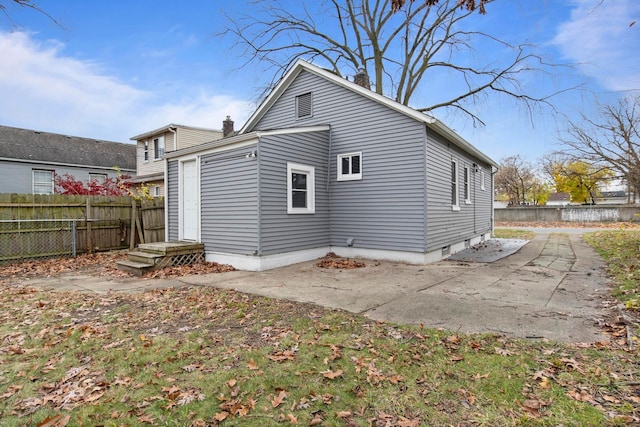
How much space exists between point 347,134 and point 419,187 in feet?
9.39

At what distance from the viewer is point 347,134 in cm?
1058

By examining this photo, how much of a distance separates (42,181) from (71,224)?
14.4 meters

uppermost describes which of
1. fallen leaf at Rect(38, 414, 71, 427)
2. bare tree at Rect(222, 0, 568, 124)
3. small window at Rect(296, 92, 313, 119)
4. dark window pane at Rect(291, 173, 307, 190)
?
bare tree at Rect(222, 0, 568, 124)

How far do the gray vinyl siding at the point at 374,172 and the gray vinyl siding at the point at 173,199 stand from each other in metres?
4.76

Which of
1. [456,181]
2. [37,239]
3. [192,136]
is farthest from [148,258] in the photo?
[192,136]

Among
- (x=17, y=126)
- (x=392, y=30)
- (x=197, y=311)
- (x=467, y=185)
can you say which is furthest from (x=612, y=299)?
(x=17, y=126)

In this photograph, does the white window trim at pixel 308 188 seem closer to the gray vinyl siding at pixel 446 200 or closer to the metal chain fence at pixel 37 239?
the gray vinyl siding at pixel 446 200

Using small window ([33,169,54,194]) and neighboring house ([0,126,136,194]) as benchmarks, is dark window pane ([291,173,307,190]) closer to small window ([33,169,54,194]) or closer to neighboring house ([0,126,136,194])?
neighboring house ([0,126,136,194])

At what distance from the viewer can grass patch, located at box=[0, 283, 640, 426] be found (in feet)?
8.43

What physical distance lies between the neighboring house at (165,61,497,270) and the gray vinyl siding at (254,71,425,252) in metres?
0.03

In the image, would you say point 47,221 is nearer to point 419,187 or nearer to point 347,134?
point 347,134

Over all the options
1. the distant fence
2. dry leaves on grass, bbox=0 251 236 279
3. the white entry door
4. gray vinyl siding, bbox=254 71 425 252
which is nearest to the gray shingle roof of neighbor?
dry leaves on grass, bbox=0 251 236 279

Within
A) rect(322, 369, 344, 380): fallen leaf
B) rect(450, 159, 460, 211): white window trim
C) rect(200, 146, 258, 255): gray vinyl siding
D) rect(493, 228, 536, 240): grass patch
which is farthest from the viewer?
rect(493, 228, 536, 240): grass patch

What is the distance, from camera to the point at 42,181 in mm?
21469
